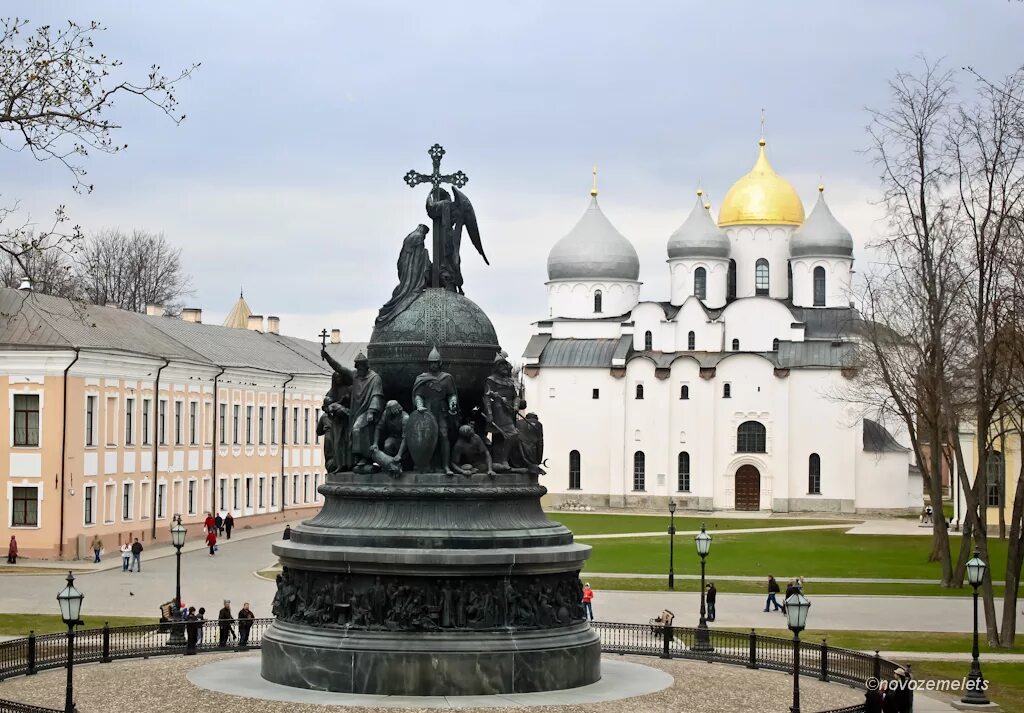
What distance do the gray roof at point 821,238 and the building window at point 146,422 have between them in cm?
5254

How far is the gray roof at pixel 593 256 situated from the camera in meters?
106

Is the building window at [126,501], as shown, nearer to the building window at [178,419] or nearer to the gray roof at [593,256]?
the building window at [178,419]

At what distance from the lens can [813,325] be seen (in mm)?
98938

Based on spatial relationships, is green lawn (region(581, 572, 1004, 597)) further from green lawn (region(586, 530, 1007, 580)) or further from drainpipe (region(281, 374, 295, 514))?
drainpipe (region(281, 374, 295, 514))

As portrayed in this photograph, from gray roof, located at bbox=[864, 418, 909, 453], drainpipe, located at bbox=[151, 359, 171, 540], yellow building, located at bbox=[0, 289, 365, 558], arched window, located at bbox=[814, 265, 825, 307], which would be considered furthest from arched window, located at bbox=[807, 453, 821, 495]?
drainpipe, located at bbox=[151, 359, 171, 540]

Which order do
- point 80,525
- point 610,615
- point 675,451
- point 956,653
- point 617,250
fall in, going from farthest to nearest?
point 617,250 → point 675,451 → point 80,525 → point 610,615 → point 956,653

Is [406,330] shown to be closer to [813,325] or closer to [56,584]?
[56,584]

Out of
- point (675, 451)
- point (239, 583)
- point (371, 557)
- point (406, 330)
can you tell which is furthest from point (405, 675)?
point (675, 451)

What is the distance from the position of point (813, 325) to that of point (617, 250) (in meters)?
14.2

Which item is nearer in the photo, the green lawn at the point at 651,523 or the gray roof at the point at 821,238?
the green lawn at the point at 651,523

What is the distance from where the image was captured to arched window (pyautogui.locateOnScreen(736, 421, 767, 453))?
313ft

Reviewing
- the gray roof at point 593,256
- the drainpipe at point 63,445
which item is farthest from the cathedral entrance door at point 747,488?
the drainpipe at point 63,445

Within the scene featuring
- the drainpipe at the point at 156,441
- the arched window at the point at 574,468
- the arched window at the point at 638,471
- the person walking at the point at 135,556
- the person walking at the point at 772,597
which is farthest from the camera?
the arched window at the point at 574,468

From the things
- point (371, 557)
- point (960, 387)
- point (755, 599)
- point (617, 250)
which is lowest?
point (755, 599)
